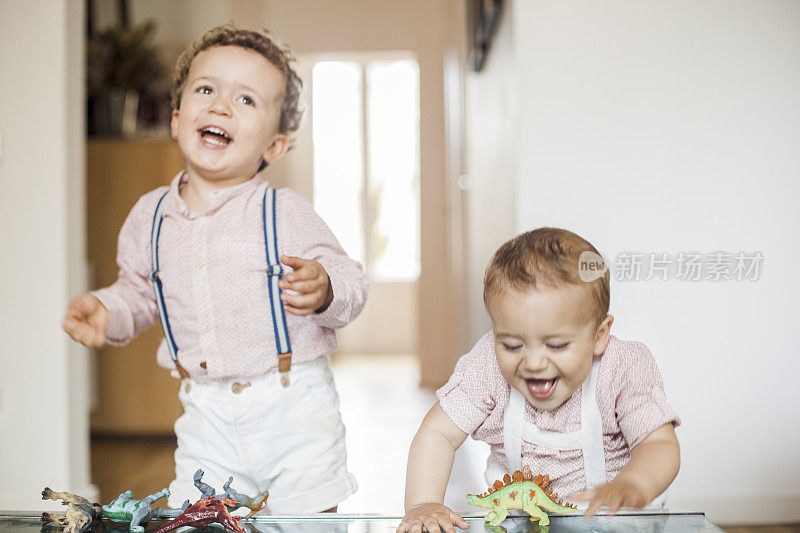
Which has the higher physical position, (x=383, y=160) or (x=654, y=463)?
(x=383, y=160)

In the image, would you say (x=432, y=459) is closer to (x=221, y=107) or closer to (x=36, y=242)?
(x=221, y=107)

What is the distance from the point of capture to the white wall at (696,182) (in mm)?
1039

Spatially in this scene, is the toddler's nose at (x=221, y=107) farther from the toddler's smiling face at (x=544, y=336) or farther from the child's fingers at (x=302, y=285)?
the toddler's smiling face at (x=544, y=336)

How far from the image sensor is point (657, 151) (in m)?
1.08

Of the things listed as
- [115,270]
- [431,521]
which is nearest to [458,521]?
[431,521]

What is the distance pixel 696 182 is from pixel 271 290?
64 cm

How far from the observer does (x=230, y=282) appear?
79 cm

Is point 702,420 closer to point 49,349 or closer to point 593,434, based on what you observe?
point 593,434

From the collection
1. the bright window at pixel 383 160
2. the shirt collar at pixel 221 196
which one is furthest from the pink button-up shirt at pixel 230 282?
the bright window at pixel 383 160

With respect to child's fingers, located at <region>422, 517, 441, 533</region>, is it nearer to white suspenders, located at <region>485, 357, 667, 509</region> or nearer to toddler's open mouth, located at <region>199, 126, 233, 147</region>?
white suspenders, located at <region>485, 357, 667, 509</region>

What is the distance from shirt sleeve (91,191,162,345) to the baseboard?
2.63ft

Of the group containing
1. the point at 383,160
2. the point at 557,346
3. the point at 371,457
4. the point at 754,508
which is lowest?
the point at 371,457

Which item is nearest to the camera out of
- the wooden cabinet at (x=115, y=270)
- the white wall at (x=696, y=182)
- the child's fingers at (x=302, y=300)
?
the child's fingers at (x=302, y=300)

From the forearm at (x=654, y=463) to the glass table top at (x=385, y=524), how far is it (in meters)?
0.03
